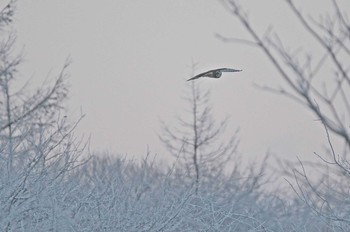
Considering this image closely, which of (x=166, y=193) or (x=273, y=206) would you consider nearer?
(x=166, y=193)

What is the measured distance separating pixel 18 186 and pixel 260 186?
1729cm

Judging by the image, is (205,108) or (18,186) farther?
(205,108)

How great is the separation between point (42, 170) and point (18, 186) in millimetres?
449

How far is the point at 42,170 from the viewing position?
9.59 m

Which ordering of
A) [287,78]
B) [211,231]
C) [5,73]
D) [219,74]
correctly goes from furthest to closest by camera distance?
[5,73] → [211,231] → [219,74] → [287,78]

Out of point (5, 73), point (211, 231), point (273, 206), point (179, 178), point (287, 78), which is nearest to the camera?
point (287, 78)

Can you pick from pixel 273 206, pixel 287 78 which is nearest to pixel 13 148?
pixel 287 78

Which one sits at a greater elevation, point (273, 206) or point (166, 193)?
point (273, 206)

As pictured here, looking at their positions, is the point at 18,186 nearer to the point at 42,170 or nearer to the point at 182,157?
the point at 42,170

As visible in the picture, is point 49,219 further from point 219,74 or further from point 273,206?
point 273,206

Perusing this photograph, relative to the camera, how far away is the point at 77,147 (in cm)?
931

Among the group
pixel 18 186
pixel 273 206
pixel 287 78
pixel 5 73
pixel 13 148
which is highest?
pixel 5 73

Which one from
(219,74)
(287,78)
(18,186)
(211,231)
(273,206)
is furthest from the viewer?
(273,206)

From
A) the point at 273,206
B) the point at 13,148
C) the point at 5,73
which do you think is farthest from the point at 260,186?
the point at 13,148
